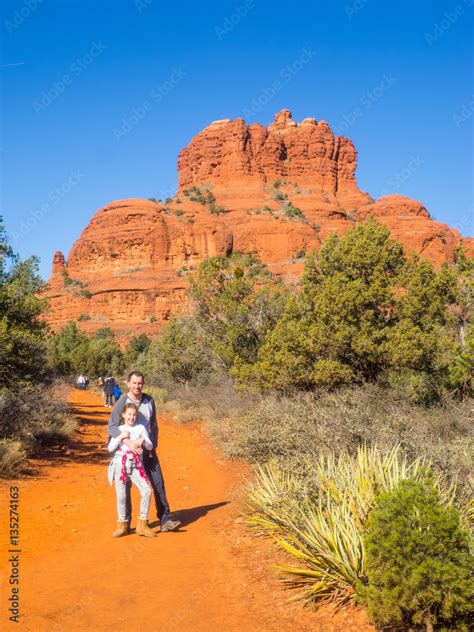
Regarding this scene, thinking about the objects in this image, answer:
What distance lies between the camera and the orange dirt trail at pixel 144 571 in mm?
3723

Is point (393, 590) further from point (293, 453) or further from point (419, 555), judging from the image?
point (293, 453)

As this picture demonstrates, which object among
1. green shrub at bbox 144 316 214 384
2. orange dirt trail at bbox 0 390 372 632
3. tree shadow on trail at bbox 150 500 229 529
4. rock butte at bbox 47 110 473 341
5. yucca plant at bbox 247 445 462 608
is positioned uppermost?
rock butte at bbox 47 110 473 341

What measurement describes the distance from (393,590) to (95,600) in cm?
244

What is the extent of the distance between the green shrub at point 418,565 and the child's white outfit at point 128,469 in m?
2.87

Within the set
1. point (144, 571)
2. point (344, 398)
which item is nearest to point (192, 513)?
point (144, 571)

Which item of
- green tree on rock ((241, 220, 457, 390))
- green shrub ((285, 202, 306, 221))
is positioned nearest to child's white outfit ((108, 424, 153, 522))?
green tree on rock ((241, 220, 457, 390))

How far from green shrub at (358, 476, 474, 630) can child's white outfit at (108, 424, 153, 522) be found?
113 inches

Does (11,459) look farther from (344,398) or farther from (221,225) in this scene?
(221,225)

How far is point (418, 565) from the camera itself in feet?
10.7

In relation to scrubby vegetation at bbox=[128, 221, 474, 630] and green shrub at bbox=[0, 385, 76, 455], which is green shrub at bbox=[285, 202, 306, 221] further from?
green shrub at bbox=[0, 385, 76, 455]

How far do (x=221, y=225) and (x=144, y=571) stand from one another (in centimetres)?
7488

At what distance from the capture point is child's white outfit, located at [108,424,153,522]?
18.3 feet

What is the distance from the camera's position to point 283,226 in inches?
3000

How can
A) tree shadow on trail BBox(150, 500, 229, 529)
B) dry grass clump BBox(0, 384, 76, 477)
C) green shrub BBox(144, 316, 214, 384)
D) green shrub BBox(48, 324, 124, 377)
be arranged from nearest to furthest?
tree shadow on trail BBox(150, 500, 229, 529), dry grass clump BBox(0, 384, 76, 477), green shrub BBox(144, 316, 214, 384), green shrub BBox(48, 324, 124, 377)
